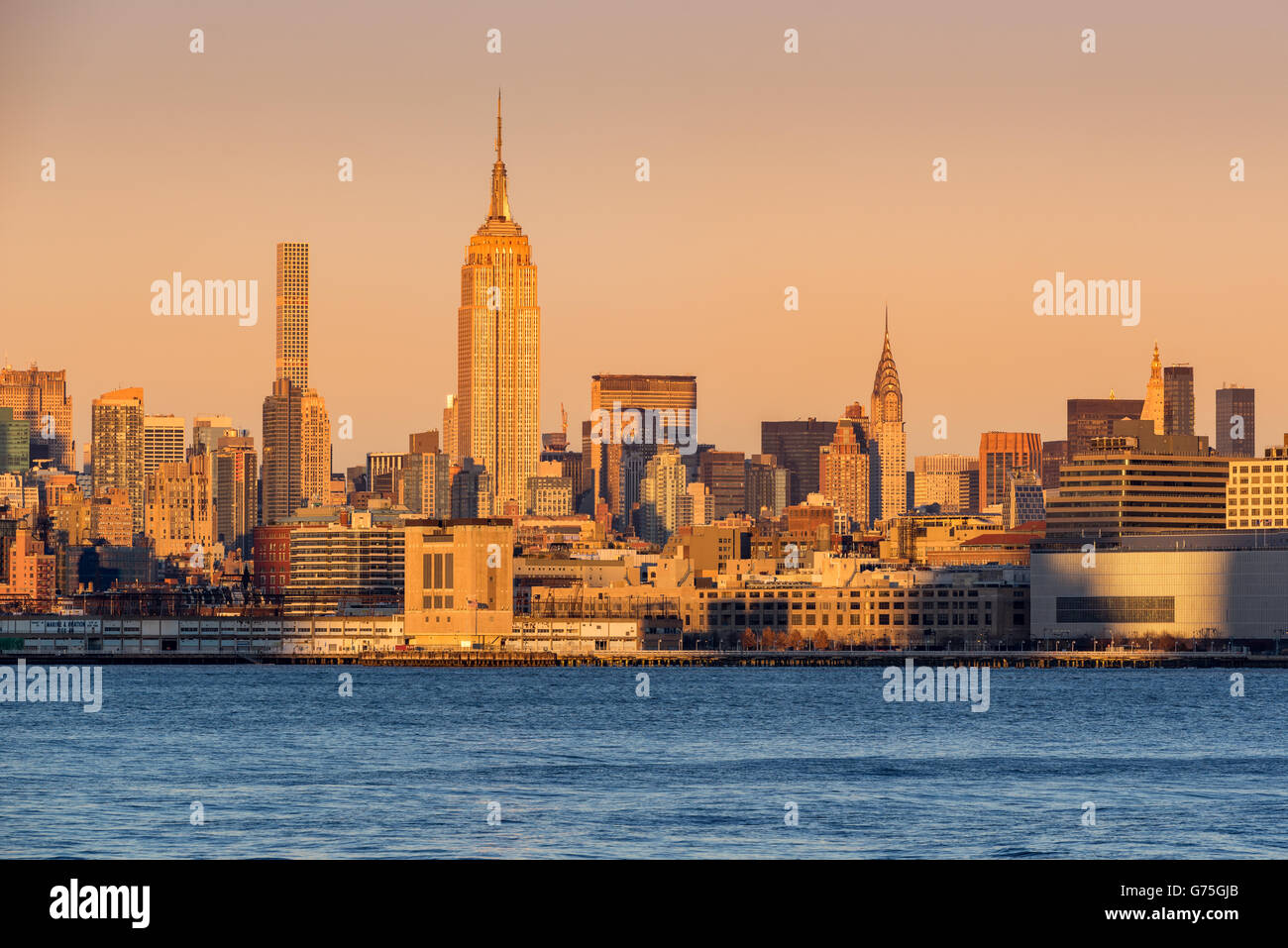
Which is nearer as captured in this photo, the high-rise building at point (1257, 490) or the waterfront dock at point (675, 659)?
the waterfront dock at point (675, 659)

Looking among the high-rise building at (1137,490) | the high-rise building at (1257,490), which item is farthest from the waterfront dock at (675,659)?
the high-rise building at (1257,490)

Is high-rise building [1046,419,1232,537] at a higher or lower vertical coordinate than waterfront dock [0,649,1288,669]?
higher

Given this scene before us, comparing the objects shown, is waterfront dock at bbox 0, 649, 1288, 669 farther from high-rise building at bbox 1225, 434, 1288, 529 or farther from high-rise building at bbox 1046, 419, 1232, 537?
high-rise building at bbox 1225, 434, 1288, 529

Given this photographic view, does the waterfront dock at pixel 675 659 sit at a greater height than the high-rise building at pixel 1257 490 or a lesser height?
lesser

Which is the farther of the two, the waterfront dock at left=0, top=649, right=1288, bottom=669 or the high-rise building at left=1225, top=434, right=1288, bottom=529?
the high-rise building at left=1225, top=434, right=1288, bottom=529

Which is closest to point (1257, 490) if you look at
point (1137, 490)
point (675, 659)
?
point (1137, 490)

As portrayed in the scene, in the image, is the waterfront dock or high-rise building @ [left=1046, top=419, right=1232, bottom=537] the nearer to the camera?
the waterfront dock

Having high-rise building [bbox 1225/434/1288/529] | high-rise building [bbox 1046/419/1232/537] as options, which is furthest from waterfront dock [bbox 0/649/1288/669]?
high-rise building [bbox 1225/434/1288/529]

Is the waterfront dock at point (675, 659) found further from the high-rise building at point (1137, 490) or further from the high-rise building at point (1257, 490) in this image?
the high-rise building at point (1257, 490)

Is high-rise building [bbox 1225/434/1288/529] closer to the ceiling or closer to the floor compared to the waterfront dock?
closer to the ceiling

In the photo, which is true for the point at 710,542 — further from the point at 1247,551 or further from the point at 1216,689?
the point at 1216,689
